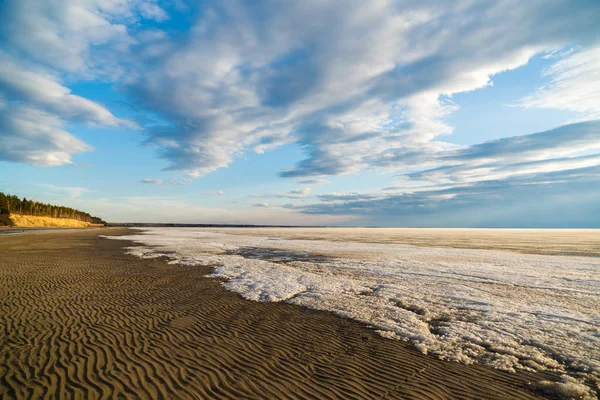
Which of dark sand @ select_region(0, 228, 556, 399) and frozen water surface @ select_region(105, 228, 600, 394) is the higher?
frozen water surface @ select_region(105, 228, 600, 394)

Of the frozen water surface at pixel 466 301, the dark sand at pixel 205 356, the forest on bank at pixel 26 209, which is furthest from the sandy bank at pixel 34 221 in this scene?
the dark sand at pixel 205 356

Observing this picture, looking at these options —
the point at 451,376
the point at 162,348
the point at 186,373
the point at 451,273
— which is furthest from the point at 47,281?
the point at 451,273

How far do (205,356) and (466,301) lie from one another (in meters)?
11.1

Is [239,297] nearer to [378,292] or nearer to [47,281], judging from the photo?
[378,292]

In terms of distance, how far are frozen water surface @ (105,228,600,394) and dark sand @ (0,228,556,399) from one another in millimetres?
1100

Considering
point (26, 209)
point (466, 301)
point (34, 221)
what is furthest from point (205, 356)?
point (26, 209)

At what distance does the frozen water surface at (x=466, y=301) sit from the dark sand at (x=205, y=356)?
1.10 meters

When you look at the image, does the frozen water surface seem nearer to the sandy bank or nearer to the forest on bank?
the forest on bank

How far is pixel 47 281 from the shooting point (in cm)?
1528

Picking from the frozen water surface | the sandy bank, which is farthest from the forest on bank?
the frozen water surface

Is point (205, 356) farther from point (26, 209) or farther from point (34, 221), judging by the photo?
point (26, 209)

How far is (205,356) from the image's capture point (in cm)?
741

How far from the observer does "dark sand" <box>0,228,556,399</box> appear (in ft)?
19.6

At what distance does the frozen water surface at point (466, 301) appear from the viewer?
7879mm
